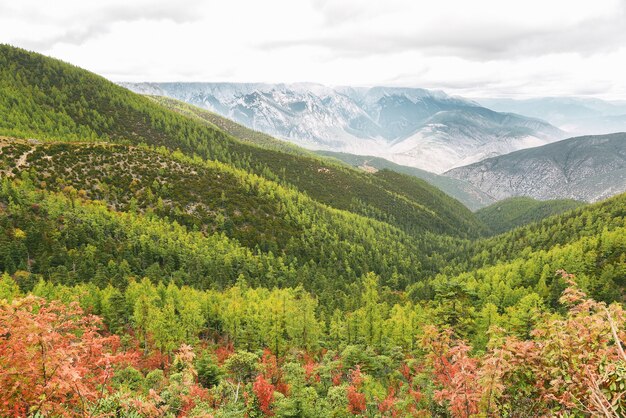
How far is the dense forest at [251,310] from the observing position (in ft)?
36.5

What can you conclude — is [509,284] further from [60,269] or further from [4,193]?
[4,193]

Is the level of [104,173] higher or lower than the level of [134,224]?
higher

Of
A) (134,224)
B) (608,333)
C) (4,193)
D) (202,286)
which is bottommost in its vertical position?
(202,286)

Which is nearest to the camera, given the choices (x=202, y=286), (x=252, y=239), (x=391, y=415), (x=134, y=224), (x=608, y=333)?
(x=608, y=333)

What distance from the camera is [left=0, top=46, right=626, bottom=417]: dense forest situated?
36.5 feet

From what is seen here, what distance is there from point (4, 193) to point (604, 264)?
204 metres

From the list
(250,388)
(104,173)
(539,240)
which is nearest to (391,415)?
(250,388)

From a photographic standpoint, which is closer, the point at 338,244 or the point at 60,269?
the point at 60,269

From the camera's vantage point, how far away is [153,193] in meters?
162

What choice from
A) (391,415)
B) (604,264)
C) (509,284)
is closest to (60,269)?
(391,415)

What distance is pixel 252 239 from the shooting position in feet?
521

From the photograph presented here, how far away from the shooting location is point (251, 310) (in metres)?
77.2

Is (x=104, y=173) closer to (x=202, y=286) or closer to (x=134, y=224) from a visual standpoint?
(x=134, y=224)

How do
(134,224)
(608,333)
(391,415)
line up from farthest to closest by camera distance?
1. (134,224)
2. (391,415)
3. (608,333)
